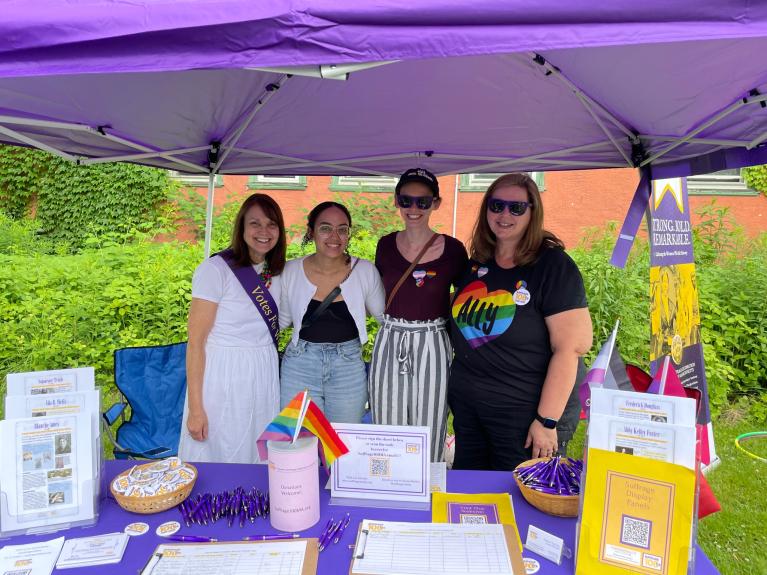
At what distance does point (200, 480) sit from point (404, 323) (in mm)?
1102

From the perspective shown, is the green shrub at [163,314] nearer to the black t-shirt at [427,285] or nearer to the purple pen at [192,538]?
the black t-shirt at [427,285]

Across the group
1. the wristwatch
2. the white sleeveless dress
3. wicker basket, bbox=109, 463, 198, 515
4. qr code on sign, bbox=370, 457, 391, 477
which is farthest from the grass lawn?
wicker basket, bbox=109, 463, 198, 515

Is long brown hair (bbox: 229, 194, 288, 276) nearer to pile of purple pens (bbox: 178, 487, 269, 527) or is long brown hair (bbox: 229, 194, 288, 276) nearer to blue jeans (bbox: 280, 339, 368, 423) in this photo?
blue jeans (bbox: 280, 339, 368, 423)

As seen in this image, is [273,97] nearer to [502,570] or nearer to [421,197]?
[421,197]

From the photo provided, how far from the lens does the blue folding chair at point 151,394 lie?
2.88m

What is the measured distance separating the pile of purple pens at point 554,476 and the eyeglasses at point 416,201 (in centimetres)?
125

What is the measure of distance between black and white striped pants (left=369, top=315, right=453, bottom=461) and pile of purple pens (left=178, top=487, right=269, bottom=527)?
3.11ft

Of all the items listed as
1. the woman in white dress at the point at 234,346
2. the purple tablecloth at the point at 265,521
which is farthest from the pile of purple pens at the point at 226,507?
the woman in white dress at the point at 234,346

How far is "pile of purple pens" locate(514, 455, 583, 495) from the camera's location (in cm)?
145

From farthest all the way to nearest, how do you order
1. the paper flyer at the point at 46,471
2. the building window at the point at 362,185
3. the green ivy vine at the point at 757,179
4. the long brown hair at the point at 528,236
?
the green ivy vine at the point at 757,179
the building window at the point at 362,185
the long brown hair at the point at 528,236
the paper flyer at the point at 46,471

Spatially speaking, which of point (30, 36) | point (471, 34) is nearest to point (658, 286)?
point (471, 34)

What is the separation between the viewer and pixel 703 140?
2188mm

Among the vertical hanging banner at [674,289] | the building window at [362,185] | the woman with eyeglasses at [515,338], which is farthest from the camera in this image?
the building window at [362,185]

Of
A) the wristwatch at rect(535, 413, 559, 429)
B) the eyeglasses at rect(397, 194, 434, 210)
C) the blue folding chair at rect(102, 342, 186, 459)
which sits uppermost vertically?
the eyeglasses at rect(397, 194, 434, 210)
